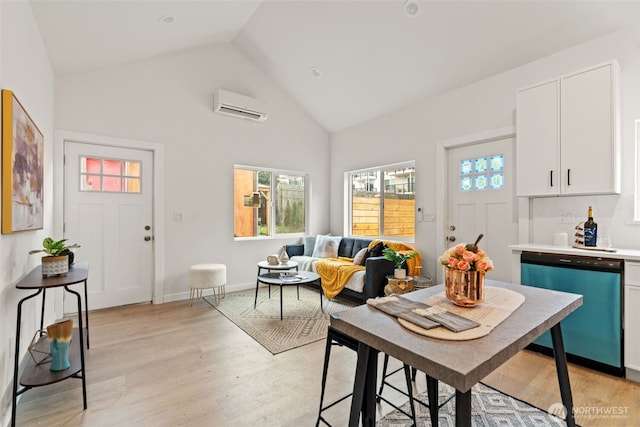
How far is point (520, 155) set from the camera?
295 cm

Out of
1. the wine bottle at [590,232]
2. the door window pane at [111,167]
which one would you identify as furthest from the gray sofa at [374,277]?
the door window pane at [111,167]

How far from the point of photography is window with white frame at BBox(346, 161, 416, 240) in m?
4.54

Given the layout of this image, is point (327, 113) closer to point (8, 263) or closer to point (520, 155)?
point (520, 155)

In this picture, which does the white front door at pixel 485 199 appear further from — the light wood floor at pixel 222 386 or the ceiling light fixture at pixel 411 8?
the ceiling light fixture at pixel 411 8

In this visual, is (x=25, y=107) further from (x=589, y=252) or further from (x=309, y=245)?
(x=589, y=252)

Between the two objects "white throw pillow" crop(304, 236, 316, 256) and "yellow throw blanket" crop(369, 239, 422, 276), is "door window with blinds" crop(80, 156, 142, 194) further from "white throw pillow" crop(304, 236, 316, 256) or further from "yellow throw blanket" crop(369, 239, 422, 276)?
"yellow throw blanket" crop(369, 239, 422, 276)

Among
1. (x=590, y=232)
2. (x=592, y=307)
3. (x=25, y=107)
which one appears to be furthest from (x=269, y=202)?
(x=592, y=307)

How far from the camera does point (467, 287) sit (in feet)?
4.57

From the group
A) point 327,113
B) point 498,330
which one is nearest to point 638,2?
point 498,330

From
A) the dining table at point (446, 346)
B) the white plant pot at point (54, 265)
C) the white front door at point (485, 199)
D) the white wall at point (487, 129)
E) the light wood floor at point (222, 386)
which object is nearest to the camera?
the dining table at point (446, 346)

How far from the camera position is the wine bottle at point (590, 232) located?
2.62 meters

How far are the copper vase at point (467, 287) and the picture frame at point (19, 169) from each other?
243 cm

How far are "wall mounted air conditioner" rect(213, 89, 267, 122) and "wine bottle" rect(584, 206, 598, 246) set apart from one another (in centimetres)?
418

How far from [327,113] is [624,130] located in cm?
379
